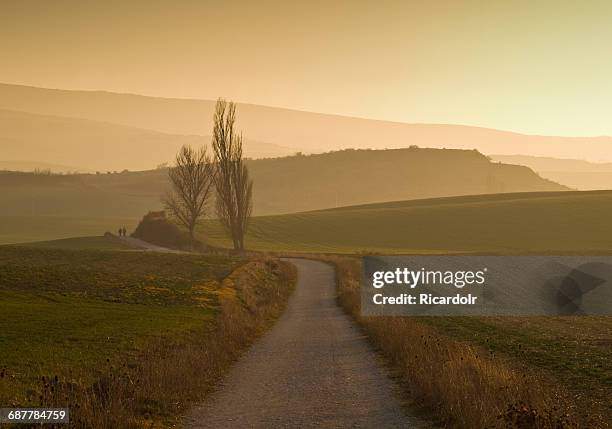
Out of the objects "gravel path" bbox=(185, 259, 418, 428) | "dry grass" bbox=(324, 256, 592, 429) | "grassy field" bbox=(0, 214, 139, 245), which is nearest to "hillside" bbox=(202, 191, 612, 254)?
"grassy field" bbox=(0, 214, 139, 245)

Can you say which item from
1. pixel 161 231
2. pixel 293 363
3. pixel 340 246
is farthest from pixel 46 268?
pixel 340 246

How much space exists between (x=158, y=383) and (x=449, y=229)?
329 ft

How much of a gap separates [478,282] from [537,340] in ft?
81.2

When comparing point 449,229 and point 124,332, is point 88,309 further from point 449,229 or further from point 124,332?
point 449,229

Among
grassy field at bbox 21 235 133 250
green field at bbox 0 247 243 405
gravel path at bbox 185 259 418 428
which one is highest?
grassy field at bbox 21 235 133 250

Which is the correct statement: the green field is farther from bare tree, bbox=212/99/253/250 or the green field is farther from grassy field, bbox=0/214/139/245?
grassy field, bbox=0/214/139/245

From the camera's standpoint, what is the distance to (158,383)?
Result: 16531mm

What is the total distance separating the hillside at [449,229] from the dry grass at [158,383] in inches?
2554

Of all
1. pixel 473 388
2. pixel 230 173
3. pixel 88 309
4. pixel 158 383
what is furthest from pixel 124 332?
pixel 230 173

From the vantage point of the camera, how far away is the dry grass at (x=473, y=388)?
39.7 feet

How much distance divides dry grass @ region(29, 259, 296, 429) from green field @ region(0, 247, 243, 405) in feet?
3.04

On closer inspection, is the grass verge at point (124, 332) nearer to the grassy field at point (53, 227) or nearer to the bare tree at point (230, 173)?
the bare tree at point (230, 173)

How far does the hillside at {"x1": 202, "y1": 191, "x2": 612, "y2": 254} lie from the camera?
322 ft

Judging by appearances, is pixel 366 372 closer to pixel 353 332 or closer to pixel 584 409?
pixel 584 409
